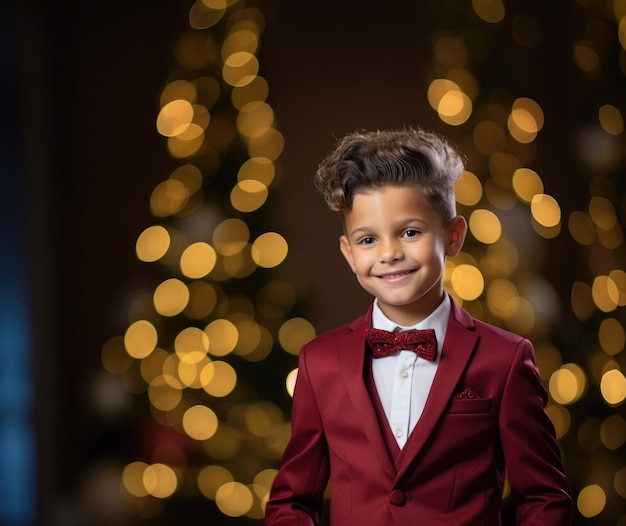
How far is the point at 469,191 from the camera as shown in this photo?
11.3 feet

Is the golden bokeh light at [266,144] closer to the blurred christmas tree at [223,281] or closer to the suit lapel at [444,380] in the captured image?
the blurred christmas tree at [223,281]

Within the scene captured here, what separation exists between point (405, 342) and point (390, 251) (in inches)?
6.7

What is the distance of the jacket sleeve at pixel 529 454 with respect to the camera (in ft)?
4.59

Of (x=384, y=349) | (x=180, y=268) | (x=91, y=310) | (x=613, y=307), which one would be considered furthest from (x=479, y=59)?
(x=91, y=310)

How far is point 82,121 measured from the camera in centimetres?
467

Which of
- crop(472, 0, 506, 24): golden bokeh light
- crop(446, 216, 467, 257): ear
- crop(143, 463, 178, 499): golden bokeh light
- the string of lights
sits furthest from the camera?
crop(143, 463, 178, 499): golden bokeh light

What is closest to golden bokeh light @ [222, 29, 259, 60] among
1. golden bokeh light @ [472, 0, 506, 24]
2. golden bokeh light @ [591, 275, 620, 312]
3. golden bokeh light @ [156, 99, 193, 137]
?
golden bokeh light @ [156, 99, 193, 137]

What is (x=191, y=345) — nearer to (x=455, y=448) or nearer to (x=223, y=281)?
(x=223, y=281)

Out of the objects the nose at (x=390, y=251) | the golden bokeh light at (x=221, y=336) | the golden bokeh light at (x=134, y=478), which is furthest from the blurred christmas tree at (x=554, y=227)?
the nose at (x=390, y=251)

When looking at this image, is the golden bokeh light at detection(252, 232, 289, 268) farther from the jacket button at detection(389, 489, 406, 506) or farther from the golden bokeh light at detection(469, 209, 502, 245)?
the jacket button at detection(389, 489, 406, 506)

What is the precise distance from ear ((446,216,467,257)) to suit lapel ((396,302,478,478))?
0.13 metres

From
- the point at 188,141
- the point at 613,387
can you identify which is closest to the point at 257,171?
the point at 188,141

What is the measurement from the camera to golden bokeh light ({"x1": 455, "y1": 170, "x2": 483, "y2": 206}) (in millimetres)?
3420

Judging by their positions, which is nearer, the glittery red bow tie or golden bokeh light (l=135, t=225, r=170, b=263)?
the glittery red bow tie
